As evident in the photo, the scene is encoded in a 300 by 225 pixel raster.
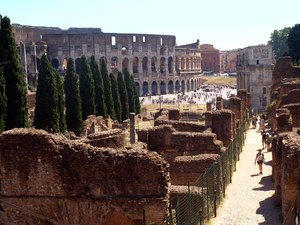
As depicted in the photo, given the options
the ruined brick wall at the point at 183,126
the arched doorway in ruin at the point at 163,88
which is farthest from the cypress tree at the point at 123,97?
the arched doorway in ruin at the point at 163,88

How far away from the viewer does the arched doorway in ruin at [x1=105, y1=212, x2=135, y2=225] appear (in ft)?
32.2

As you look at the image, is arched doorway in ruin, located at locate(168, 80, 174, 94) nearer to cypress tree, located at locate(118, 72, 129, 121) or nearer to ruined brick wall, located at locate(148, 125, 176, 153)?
cypress tree, located at locate(118, 72, 129, 121)

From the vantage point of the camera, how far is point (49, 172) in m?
9.94

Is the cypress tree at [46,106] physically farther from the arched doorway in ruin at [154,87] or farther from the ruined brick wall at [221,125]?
the arched doorway in ruin at [154,87]

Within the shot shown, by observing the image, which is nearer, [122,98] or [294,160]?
[294,160]

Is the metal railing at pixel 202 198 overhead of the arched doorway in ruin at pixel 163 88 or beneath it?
beneath

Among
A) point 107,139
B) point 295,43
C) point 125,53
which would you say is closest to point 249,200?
point 107,139

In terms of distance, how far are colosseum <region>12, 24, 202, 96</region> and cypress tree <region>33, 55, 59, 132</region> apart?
121ft

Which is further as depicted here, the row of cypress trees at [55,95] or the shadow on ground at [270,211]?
the row of cypress trees at [55,95]

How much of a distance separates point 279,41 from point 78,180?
80.4 meters

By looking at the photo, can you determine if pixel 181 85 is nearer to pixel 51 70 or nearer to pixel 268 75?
pixel 268 75

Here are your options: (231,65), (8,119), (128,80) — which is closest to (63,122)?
(8,119)

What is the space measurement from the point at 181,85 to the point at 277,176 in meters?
74.0

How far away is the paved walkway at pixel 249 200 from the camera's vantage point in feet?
43.3
